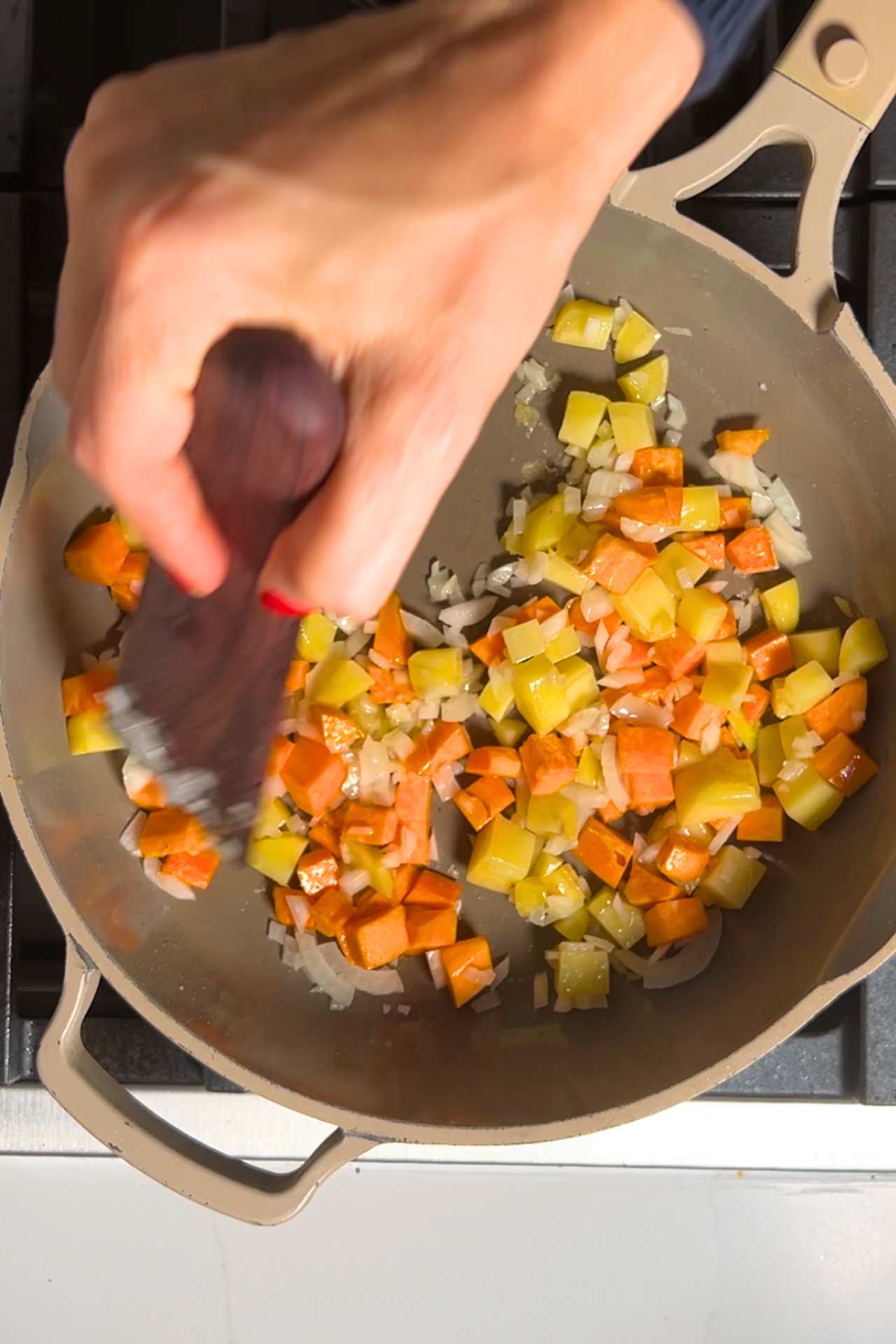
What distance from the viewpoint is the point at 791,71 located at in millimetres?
920

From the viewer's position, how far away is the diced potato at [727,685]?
1.15 meters

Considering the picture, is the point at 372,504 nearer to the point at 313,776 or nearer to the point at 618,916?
the point at 313,776

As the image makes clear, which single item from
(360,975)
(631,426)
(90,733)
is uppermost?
(631,426)

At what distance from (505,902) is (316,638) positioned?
0.39 metres

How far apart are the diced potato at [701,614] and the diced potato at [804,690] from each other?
0.10 metres

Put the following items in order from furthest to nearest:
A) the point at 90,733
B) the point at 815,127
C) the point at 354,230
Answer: the point at 90,733 → the point at 815,127 → the point at 354,230

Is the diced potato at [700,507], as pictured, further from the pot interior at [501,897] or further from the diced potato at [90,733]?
the diced potato at [90,733]

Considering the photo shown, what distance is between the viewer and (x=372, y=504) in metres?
0.68

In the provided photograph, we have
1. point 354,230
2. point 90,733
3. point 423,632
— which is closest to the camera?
point 354,230

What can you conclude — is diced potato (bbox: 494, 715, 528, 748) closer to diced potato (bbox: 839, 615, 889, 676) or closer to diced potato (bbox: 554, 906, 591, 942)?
diced potato (bbox: 554, 906, 591, 942)

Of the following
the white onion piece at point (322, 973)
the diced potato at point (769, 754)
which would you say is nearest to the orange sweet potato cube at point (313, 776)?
the white onion piece at point (322, 973)

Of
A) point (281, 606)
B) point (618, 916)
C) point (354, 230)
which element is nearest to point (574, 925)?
point (618, 916)

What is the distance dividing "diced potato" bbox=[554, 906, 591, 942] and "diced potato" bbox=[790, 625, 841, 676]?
391 mm

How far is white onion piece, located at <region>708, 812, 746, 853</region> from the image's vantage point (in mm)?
1173
